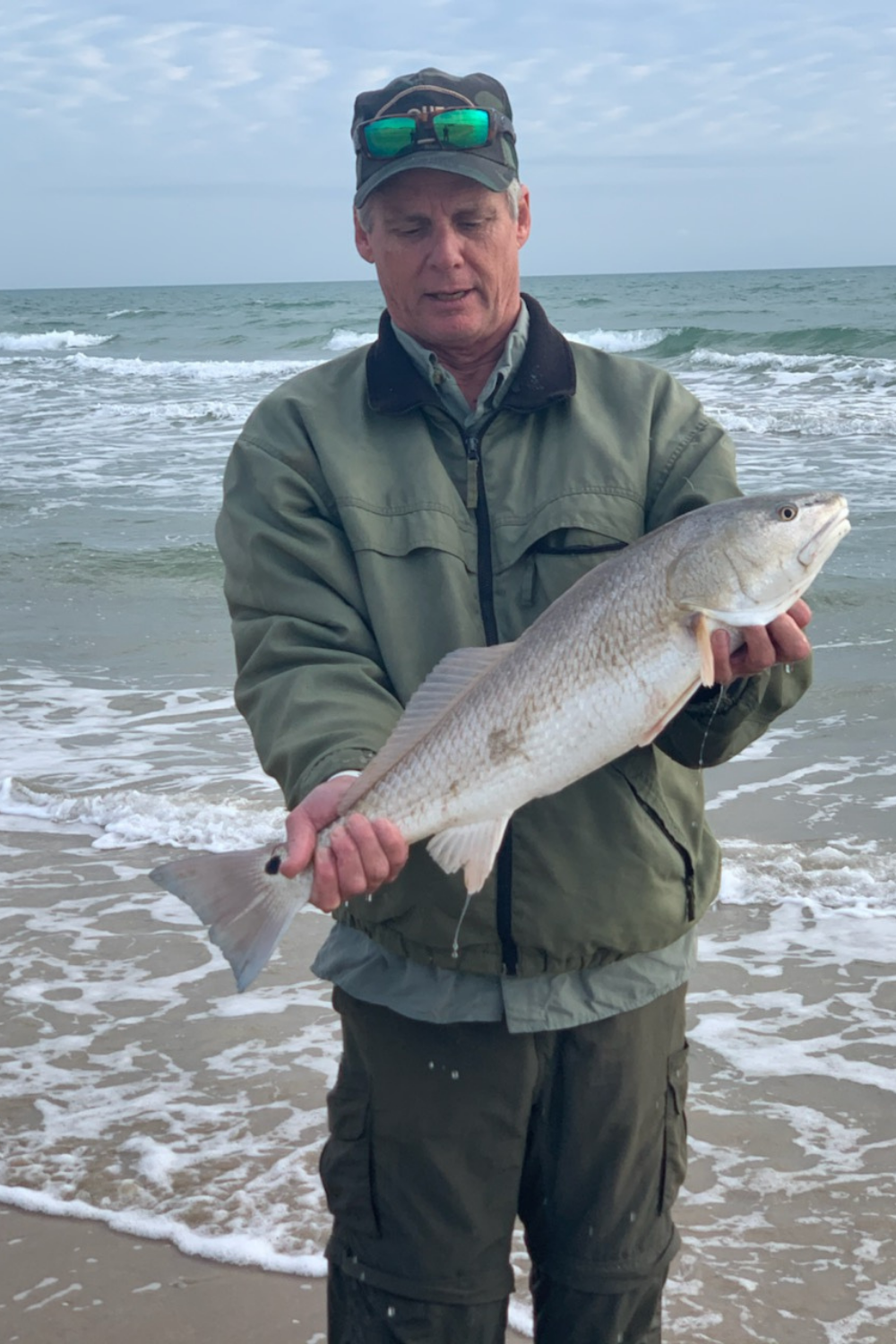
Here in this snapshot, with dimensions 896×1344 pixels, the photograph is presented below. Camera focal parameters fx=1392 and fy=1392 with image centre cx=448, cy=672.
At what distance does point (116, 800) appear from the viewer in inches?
289

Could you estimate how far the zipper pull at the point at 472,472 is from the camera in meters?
2.72

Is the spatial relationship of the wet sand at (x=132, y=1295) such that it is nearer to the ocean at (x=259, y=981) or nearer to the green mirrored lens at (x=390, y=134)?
the ocean at (x=259, y=981)

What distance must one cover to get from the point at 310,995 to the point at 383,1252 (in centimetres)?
268

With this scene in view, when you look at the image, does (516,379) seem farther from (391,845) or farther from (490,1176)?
(490,1176)

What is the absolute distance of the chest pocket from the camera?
8.84ft

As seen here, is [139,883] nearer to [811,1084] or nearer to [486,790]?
[811,1084]

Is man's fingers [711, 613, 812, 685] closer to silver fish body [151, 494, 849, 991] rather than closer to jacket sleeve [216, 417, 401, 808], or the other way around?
silver fish body [151, 494, 849, 991]

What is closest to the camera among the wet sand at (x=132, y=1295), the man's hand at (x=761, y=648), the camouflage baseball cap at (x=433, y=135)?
the man's hand at (x=761, y=648)

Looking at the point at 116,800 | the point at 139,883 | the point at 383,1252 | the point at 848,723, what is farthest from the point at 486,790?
the point at 848,723

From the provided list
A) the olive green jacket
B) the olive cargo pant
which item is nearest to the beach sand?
the olive cargo pant

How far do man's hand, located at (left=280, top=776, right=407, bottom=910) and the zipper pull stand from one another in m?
0.67

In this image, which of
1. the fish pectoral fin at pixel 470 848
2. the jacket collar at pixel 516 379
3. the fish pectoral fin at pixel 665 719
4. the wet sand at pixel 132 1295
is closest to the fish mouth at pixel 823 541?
the fish pectoral fin at pixel 665 719

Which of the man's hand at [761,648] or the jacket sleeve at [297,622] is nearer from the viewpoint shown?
the man's hand at [761,648]

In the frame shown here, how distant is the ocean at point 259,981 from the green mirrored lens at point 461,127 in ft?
9.19
